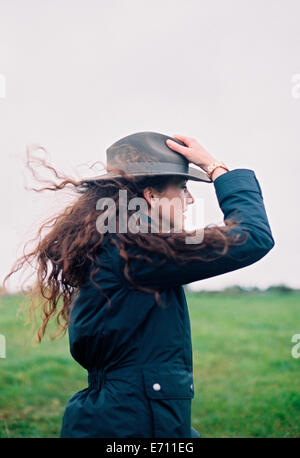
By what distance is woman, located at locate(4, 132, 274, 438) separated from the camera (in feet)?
7.54

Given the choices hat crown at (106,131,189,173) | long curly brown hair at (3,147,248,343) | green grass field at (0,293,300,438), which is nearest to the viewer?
long curly brown hair at (3,147,248,343)

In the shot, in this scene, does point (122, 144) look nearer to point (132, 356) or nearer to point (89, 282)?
point (89, 282)

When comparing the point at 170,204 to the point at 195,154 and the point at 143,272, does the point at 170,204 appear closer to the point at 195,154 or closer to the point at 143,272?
the point at 195,154

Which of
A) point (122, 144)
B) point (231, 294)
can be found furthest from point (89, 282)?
point (231, 294)

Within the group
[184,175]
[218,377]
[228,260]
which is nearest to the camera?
[228,260]

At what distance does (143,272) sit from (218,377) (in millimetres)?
5402

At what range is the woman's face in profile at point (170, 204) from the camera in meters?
2.51

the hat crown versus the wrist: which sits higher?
the hat crown

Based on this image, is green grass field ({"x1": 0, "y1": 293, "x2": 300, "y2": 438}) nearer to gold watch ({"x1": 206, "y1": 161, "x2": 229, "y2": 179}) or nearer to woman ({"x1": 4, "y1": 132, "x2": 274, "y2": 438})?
woman ({"x1": 4, "y1": 132, "x2": 274, "y2": 438})

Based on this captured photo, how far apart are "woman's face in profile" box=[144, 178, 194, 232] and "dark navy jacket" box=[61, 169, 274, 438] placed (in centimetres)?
22

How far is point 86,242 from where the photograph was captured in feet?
8.04

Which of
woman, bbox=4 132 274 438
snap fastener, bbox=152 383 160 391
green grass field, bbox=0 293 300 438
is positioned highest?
woman, bbox=4 132 274 438

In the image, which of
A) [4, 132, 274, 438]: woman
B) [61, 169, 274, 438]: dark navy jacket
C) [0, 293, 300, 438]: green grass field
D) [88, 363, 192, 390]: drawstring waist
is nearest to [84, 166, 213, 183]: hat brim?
[4, 132, 274, 438]: woman

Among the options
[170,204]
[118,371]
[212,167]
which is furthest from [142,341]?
[212,167]
